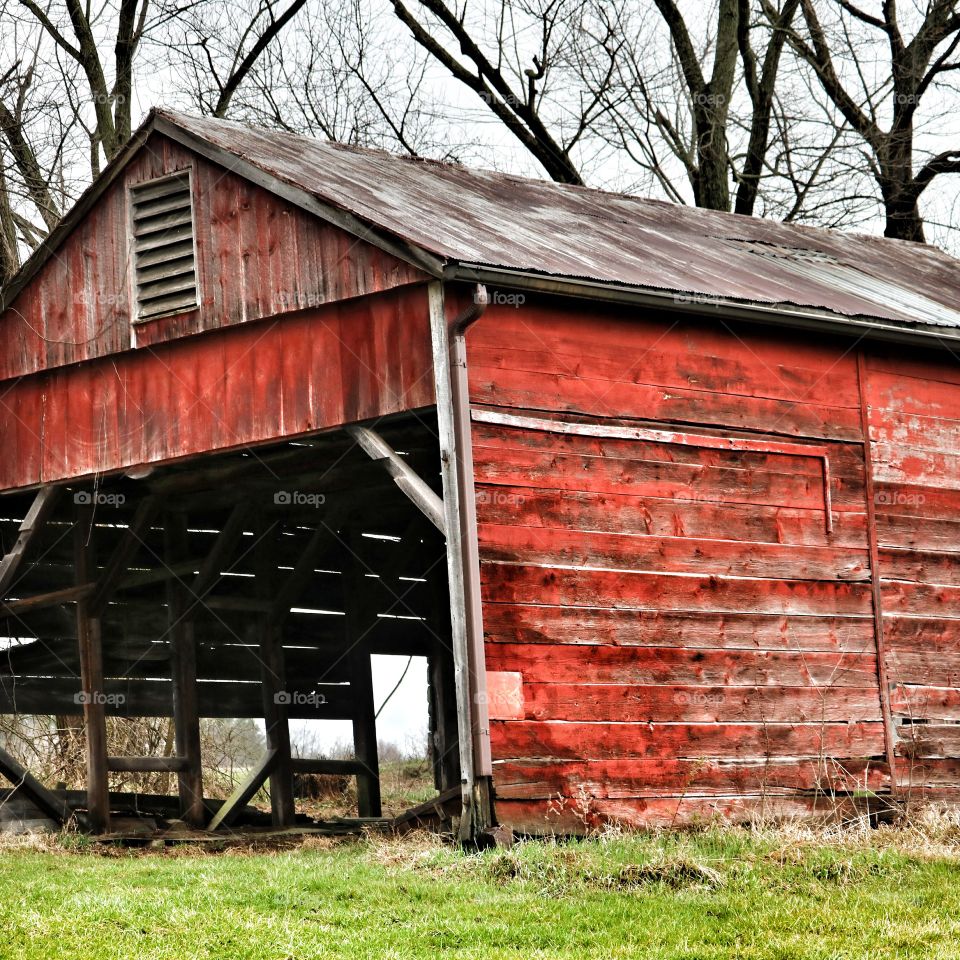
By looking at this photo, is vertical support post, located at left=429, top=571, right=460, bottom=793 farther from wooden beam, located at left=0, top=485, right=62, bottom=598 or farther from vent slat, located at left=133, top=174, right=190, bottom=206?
vent slat, located at left=133, top=174, right=190, bottom=206

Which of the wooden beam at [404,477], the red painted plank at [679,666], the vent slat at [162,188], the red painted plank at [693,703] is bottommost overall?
the red painted plank at [693,703]

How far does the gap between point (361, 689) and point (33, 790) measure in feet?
13.3

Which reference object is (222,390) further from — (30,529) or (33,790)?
(33,790)

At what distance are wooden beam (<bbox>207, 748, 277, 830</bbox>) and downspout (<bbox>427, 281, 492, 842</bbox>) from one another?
18.2 feet

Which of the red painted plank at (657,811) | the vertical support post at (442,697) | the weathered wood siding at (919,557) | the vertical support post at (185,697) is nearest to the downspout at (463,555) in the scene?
the red painted plank at (657,811)

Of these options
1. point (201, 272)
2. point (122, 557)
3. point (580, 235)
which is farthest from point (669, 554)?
point (122, 557)

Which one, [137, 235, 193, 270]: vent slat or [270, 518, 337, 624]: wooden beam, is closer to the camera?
[137, 235, 193, 270]: vent slat

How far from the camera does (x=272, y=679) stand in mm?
17109

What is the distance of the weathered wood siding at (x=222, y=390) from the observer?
12328 millimetres

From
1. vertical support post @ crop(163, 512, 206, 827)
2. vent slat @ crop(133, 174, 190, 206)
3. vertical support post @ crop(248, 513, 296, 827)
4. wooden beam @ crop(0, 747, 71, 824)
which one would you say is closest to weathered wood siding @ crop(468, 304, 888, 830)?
vent slat @ crop(133, 174, 190, 206)

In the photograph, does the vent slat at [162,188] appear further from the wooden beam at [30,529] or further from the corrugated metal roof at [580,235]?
the wooden beam at [30,529]

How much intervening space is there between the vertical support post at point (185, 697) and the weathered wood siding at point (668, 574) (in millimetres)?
5713

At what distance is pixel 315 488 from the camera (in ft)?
50.7

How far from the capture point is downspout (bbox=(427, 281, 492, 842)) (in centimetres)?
1127
